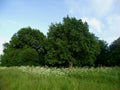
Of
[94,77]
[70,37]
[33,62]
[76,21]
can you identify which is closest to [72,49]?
[70,37]

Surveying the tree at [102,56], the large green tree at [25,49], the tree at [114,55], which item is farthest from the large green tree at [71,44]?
the large green tree at [25,49]

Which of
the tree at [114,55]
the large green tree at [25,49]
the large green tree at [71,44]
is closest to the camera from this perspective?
the large green tree at [71,44]

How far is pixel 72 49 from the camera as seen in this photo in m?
Answer: 46.4

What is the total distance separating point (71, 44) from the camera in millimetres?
46500

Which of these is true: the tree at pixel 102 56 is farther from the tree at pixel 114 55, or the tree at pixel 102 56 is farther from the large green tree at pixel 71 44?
the large green tree at pixel 71 44

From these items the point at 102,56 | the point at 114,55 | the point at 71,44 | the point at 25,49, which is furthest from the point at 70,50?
the point at 25,49

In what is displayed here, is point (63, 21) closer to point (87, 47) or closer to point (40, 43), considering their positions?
point (87, 47)

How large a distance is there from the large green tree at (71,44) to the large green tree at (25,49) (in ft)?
22.4

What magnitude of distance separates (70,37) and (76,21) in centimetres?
387

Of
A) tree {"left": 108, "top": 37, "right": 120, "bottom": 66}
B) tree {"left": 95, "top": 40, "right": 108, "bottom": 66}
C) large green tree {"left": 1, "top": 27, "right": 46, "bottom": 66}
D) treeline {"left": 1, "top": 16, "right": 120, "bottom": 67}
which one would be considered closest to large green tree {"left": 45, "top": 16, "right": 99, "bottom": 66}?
treeline {"left": 1, "top": 16, "right": 120, "bottom": 67}

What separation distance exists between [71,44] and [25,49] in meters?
13.6

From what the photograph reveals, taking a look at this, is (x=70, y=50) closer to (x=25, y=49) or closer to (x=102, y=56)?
(x=102, y=56)

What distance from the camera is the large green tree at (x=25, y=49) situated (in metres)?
53.6

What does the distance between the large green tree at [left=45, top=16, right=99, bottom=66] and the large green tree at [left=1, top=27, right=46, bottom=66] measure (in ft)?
22.4
